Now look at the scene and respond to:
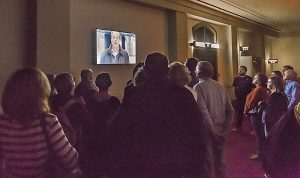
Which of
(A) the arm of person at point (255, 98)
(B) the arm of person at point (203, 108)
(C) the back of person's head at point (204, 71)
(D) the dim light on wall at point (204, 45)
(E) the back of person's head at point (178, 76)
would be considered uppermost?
(E) the back of person's head at point (178, 76)

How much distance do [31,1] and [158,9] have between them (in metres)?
3.87

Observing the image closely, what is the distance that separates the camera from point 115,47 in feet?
23.5

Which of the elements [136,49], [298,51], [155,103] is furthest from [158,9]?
[298,51]

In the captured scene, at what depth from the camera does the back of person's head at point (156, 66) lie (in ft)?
5.95

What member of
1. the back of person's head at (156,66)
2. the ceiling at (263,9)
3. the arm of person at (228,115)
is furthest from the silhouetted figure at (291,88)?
the ceiling at (263,9)

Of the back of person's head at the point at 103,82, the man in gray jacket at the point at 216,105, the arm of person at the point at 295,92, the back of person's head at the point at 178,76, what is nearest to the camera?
the back of person's head at the point at 178,76

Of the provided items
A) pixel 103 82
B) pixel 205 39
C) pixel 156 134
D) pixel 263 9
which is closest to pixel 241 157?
pixel 103 82

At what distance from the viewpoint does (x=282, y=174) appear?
1425mm

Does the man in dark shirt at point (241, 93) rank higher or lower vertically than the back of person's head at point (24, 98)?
lower

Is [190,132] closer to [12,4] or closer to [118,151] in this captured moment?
[118,151]

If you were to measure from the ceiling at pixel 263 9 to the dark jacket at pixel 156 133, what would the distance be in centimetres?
807

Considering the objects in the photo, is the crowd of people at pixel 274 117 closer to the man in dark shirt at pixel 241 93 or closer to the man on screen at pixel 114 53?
the man in dark shirt at pixel 241 93

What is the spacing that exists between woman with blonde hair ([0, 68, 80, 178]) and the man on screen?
5.29m

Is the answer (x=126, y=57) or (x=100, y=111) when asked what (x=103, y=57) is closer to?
(x=126, y=57)
